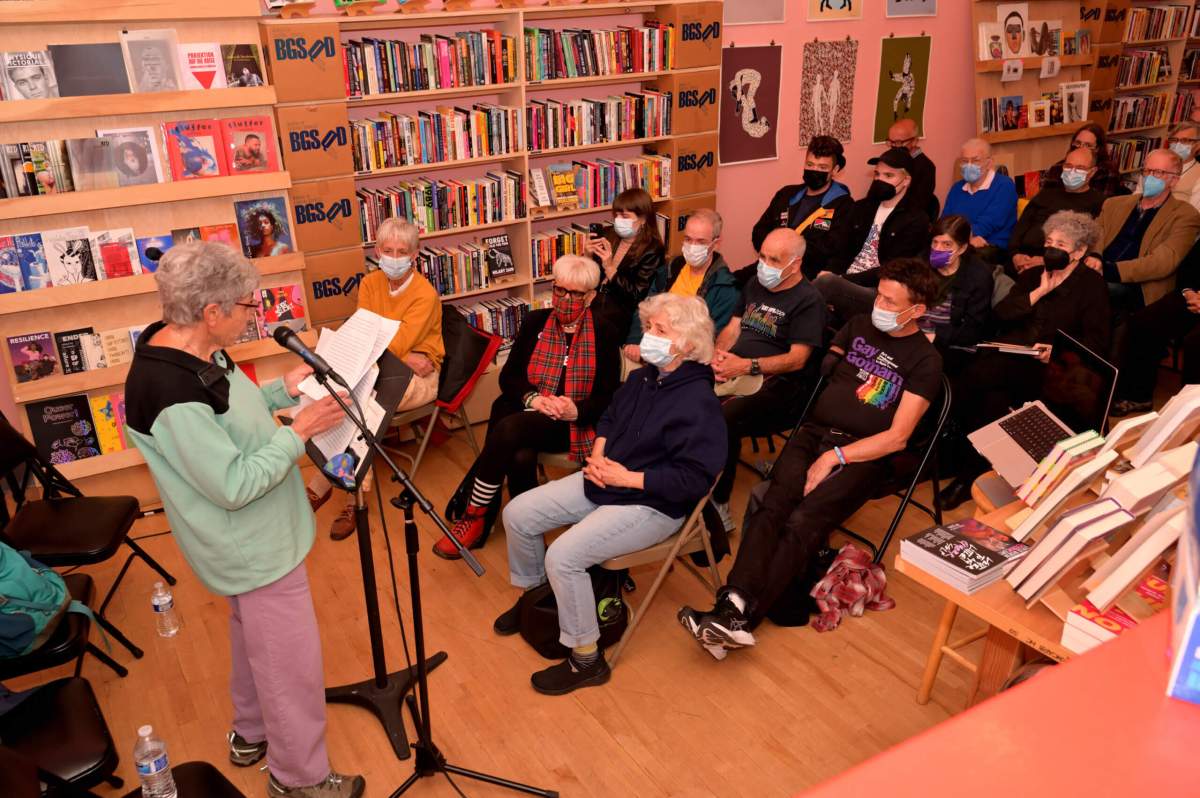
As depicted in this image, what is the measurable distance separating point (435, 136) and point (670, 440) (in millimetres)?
2922

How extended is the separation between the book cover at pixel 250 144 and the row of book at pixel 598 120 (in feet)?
5.52

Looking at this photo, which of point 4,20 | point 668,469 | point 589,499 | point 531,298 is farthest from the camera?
point 531,298

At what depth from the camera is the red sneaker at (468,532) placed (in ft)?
13.7

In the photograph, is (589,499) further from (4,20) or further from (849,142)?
(849,142)

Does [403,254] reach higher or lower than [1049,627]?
higher

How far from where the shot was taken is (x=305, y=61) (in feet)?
14.7

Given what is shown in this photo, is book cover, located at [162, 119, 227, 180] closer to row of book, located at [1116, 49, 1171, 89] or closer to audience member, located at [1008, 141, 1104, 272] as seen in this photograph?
audience member, located at [1008, 141, 1104, 272]

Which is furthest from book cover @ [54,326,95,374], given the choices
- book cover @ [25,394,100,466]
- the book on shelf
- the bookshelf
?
the book on shelf

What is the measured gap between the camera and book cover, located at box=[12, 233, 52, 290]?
4016 mm

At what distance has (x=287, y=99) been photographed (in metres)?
4.47

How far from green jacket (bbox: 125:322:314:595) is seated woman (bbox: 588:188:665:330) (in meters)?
2.87

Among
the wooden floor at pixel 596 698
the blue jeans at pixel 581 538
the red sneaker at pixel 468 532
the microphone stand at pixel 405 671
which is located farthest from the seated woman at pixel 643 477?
the red sneaker at pixel 468 532

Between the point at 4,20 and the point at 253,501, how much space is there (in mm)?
2771

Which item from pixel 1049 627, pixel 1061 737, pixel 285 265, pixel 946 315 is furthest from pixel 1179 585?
pixel 285 265
